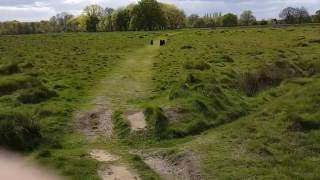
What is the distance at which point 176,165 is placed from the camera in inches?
658

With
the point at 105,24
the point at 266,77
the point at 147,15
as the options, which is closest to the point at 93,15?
the point at 105,24

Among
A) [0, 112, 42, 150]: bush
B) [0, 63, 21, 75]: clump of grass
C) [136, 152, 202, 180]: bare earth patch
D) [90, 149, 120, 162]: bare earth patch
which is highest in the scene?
[0, 63, 21, 75]: clump of grass

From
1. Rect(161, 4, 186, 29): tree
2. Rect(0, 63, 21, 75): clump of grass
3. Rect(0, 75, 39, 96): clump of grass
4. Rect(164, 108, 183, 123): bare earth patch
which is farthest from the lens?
→ Rect(161, 4, 186, 29): tree

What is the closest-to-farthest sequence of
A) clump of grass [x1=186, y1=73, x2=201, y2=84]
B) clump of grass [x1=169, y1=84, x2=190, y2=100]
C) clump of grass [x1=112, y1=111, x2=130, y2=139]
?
clump of grass [x1=112, y1=111, x2=130, y2=139], clump of grass [x1=169, y1=84, x2=190, y2=100], clump of grass [x1=186, y1=73, x2=201, y2=84]

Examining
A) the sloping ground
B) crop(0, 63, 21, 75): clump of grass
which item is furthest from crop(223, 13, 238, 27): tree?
the sloping ground

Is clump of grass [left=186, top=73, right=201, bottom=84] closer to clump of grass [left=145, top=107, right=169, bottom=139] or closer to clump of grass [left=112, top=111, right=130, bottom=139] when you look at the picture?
clump of grass [left=145, top=107, right=169, bottom=139]

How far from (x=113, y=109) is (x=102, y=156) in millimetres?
6465

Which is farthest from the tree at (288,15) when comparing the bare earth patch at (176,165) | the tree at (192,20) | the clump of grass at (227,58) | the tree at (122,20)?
the bare earth patch at (176,165)

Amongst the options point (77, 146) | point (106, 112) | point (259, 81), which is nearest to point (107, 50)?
point (259, 81)

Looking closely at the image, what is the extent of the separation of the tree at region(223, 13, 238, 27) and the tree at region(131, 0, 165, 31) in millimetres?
27897

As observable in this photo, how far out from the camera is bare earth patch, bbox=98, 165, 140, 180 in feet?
51.0

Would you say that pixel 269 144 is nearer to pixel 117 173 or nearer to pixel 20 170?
pixel 117 173

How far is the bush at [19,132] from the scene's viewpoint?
60.3ft

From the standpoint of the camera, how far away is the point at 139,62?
140ft
